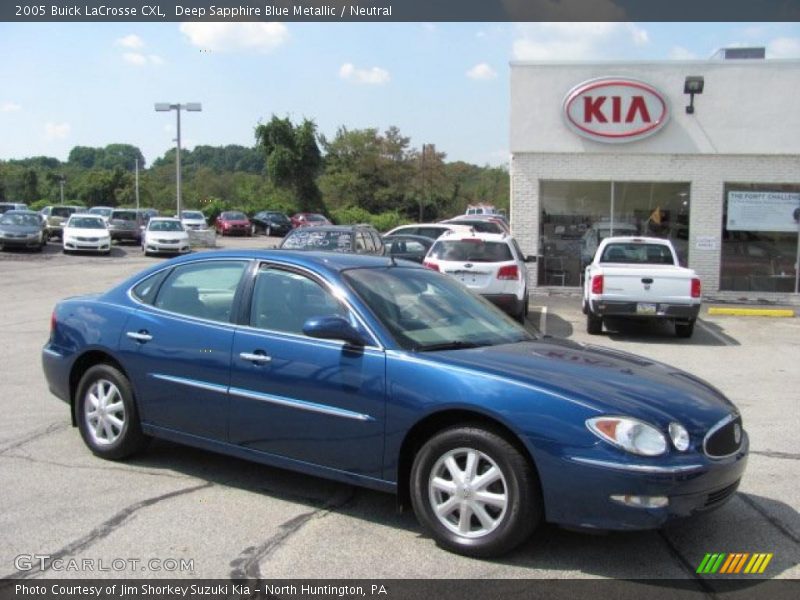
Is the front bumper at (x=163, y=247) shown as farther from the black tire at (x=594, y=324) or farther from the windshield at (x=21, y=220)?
the black tire at (x=594, y=324)

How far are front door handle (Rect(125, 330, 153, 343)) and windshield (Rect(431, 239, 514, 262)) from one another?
8.66 meters

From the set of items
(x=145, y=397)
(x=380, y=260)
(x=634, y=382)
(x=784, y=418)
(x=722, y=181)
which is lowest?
(x=784, y=418)

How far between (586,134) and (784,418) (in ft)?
38.9

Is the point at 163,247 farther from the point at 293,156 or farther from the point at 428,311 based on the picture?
the point at 293,156

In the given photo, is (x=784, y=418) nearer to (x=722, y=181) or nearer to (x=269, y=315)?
(x=269, y=315)

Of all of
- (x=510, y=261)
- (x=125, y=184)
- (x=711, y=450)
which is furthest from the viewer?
(x=125, y=184)

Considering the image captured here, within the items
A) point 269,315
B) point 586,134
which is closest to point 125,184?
point 586,134

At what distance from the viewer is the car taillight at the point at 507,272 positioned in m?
13.4

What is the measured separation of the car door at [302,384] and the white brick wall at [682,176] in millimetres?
14118

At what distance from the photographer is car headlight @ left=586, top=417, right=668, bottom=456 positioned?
385cm

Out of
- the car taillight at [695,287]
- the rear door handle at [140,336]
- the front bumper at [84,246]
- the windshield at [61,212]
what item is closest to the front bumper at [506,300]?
the car taillight at [695,287]

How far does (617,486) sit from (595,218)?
15.5 meters

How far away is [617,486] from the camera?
3803mm

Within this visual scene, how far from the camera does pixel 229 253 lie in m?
5.47
